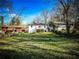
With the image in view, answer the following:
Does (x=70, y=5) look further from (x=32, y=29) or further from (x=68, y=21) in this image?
(x=32, y=29)

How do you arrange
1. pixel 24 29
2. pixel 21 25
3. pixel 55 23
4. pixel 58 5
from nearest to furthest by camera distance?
pixel 58 5 < pixel 55 23 < pixel 24 29 < pixel 21 25

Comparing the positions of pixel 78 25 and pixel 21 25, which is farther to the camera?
pixel 21 25

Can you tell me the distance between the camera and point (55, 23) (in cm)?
5650

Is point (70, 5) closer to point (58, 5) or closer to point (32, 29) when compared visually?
point (58, 5)

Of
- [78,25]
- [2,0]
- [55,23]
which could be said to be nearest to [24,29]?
[55,23]

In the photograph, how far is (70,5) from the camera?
3703 cm

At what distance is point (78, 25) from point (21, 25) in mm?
32907

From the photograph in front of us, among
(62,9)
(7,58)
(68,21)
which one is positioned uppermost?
(62,9)

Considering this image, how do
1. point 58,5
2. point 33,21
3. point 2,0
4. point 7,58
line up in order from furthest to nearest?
point 33,21, point 58,5, point 2,0, point 7,58

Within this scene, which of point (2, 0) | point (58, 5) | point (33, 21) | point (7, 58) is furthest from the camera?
point (33, 21)

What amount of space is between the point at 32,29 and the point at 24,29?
5456 mm

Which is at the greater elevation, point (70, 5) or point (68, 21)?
point (70, 5)

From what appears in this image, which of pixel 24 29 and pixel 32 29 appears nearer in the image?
pixel 32 29

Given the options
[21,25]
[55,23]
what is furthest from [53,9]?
[21,25]
